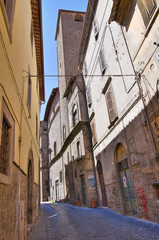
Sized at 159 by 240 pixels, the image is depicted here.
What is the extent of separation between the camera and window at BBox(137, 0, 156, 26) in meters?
5.43

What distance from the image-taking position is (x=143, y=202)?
629 centimetres

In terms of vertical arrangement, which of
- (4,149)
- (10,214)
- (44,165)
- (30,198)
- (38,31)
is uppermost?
(38,31)

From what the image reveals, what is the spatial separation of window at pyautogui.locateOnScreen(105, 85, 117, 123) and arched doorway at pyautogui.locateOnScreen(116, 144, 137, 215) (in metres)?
1.49

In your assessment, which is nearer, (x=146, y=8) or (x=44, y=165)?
(x=146, y=8)

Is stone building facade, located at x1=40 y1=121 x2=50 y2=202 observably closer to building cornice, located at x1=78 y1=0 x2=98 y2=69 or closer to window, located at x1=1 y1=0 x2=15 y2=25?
building cornice, located at x1=78 y1=0 x2=98 y2=69

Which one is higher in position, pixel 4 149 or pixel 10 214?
pixel 4 149

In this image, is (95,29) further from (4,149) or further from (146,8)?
(4,149)

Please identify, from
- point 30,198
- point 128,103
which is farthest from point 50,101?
point 128,103

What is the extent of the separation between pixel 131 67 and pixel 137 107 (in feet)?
5.18

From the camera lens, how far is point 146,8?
18.9 ft

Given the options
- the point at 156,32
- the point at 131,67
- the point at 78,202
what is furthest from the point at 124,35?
the point at 78,202

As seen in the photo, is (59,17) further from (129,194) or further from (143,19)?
(129,194)

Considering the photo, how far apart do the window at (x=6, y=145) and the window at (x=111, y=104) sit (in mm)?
5611

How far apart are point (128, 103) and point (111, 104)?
6.27 feet
